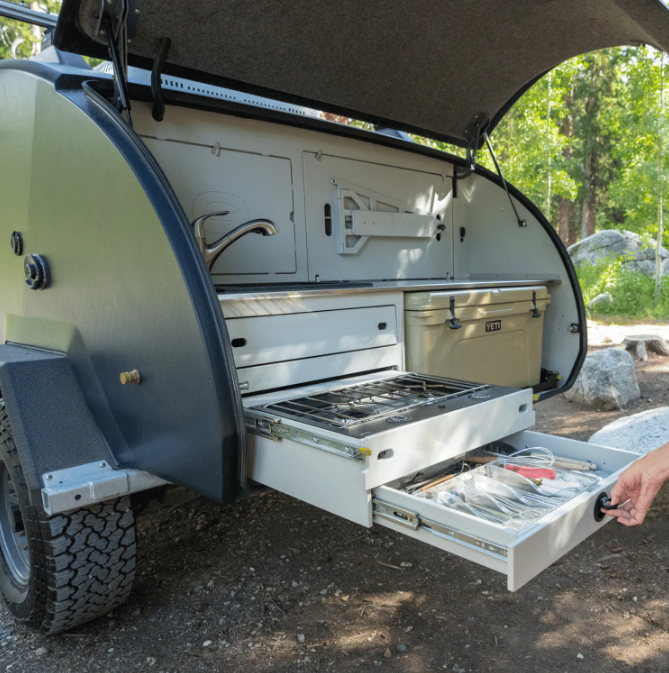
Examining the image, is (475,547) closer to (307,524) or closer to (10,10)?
(307,524)

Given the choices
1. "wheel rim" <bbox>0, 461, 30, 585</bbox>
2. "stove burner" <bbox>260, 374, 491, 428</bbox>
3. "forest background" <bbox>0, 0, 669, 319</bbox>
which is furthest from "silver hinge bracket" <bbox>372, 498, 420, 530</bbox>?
"forest background" <bbox>0, 0, 669, 319</bbox>

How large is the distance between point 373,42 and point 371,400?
1.71m

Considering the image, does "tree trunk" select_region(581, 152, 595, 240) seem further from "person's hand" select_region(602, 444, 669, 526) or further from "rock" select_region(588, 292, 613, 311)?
"person's hand" select_region(602, 444, 669, 526)

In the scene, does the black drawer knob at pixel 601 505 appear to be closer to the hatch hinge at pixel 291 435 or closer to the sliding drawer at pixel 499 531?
the sliding drawer at pixel 499 531

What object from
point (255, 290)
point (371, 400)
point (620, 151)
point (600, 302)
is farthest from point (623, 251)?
point (371, 400)

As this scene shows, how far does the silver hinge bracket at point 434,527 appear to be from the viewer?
1274 millimetres

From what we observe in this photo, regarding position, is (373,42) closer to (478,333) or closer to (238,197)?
(238,197)

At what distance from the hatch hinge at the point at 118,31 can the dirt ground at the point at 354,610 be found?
1867 millimetres

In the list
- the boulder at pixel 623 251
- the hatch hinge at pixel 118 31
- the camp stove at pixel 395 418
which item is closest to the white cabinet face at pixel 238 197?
the hatch hinge at pixel 118 31

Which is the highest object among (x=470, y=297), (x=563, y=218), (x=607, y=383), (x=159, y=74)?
(x=563, y=218)

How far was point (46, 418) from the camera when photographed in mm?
1981

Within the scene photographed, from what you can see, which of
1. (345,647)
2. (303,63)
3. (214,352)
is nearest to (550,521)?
(214,352)

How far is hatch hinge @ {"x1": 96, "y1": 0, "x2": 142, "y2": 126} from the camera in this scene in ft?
6.47

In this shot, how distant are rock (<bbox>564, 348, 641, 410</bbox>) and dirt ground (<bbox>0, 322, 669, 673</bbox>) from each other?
2.45 m
